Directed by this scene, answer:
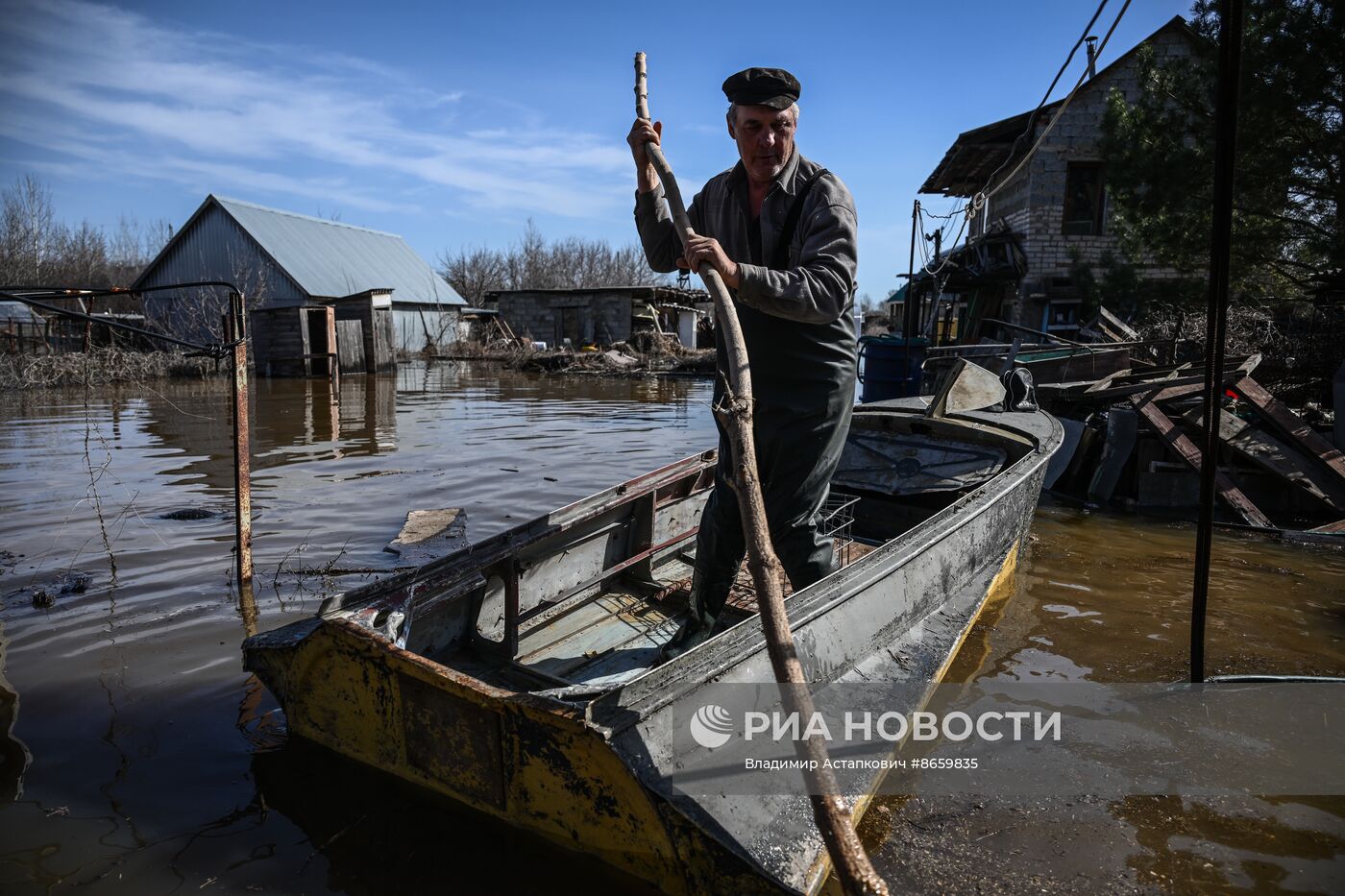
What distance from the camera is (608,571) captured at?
439cm

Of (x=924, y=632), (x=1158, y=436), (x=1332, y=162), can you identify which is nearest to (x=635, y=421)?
(x=1158, y=436)

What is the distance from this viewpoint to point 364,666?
2.70 metres

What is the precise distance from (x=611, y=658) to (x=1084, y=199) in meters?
19.8

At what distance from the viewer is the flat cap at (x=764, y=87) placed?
2844mm

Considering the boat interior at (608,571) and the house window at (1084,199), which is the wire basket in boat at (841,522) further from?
the house window at (1084,199)

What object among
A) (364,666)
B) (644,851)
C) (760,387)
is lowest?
(644,851)

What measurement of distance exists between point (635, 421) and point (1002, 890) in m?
12.2

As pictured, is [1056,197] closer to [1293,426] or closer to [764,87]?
[1293,426]

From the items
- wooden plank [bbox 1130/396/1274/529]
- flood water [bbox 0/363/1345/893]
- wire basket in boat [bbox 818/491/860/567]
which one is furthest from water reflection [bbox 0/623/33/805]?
wooden plank [bbox 1130/396/1274/529]

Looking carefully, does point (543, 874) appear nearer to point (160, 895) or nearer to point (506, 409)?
point (160, 895)

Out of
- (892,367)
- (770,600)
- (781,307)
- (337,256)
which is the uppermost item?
(337,256)

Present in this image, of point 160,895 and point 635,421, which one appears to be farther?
point 635,421

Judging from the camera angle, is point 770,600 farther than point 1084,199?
No

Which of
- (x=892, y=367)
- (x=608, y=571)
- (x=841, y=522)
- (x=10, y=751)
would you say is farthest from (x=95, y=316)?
(x=892, y=367)
